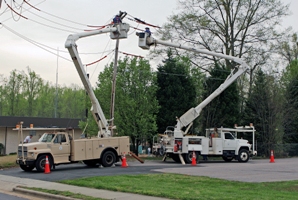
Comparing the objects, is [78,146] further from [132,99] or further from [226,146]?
[226,146]

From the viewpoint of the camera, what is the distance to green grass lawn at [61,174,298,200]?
1263 cm

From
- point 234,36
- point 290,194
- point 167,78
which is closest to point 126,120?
point 167,78

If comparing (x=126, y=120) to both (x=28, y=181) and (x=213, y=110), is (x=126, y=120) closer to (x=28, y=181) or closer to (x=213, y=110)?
(x=213, y=110)

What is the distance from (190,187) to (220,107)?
2485cm

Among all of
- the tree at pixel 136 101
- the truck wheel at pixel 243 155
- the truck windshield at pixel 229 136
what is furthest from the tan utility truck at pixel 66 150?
the truck wheel at pixel 243 155

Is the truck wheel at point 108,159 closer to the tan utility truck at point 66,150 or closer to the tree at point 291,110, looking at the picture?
the tan utility truck at point 66,150

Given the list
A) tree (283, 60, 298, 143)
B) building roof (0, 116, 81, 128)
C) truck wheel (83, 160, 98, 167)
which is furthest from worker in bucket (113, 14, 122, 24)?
tree (283, 60, 298, 143)

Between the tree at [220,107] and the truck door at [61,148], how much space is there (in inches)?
696

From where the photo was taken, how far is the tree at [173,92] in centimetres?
3641

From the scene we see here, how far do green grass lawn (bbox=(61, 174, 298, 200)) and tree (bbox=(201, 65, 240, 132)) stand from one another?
2073 cm

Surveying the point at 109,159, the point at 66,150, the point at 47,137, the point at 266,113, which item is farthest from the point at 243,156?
the point at 47,137

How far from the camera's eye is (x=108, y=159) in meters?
24.8

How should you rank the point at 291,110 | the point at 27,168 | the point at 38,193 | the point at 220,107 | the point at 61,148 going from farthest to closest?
the point at 291,110 → the point at 220,107 → the point at 61,148 → the point at 27,168 → the point at 38,193

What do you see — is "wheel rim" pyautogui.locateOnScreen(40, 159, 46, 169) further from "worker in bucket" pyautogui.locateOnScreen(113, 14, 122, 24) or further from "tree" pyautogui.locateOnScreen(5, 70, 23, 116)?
"tree" pyautogui.locateOnScreen(5, 70, 23, 116)
